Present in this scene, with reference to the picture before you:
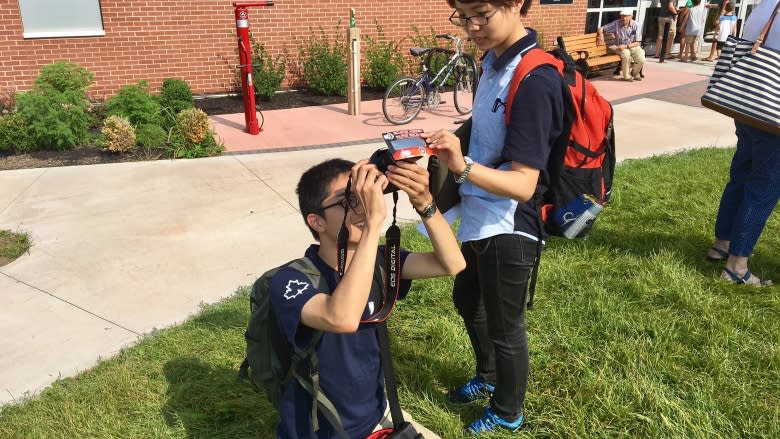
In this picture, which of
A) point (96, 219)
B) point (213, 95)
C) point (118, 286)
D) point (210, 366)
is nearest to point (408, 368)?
point (210, 366)

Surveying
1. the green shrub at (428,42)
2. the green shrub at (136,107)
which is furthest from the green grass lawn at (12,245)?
the green shrub at (428,42)

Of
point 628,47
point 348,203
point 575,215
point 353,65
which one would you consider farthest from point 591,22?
point 348,203

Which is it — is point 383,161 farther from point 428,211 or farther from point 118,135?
point 118,135

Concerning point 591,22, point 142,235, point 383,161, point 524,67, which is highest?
point 524,67

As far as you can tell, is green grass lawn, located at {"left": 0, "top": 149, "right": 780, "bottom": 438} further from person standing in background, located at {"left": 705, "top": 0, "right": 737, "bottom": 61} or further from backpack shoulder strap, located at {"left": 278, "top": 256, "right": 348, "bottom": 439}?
person standing in background, located at {"left": 705, "top": 0, "right": 737, "bottom": 61}

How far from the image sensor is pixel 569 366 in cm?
A: 343

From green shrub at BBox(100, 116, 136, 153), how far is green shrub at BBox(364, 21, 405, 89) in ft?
17.3

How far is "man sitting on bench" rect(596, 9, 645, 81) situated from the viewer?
1298cm

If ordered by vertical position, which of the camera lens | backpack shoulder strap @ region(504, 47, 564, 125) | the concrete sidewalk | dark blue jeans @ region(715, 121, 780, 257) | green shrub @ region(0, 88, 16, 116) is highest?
backpack shoulder strap @ region(504, 47, 564, 125)

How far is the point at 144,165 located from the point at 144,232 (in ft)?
6.53

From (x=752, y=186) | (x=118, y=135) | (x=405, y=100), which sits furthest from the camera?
(x=405, y=100)

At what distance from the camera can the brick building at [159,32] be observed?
9391mm

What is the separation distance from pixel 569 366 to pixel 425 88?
6.63 meters

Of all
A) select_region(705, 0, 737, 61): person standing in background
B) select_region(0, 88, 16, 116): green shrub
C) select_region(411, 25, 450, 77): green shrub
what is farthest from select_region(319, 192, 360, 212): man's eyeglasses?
select_region(705, 0, 737, 61): person standing in background
